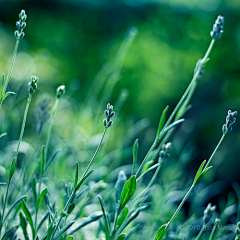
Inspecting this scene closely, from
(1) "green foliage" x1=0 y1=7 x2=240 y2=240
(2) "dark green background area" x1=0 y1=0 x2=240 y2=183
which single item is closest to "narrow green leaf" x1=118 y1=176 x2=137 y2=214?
(1) "green foliage" x1=0 y1=7 x2=240 y2=240

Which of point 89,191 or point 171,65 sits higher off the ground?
point 171,65

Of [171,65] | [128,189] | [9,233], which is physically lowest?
[9,233]

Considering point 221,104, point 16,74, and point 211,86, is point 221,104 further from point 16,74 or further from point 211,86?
point 16,74

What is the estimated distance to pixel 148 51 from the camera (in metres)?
1.99

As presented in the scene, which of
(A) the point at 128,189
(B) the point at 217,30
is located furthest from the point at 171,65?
(A) the point at 128,189

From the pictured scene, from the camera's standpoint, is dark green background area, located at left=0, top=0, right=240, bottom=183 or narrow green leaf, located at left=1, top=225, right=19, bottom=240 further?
dark green background area, located at left=0, top=0, right=240, bottom=183

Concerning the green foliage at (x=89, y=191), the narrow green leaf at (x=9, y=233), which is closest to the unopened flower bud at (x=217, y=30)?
the green foliage at (x=89, y=191)

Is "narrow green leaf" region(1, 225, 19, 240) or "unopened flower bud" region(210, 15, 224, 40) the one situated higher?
"unopened flower bud" region(210, 15, 224, 40)

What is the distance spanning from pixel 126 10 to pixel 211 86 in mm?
970

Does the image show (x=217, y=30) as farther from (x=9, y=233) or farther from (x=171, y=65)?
(x=171, y=65)

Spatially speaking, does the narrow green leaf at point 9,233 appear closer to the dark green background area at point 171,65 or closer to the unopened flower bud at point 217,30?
the unopened flower bud at point 217,30

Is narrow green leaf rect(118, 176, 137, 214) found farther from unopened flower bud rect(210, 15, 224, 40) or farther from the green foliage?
unopened flower bud rect(210, 15, 224, 40)

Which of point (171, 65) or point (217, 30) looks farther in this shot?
point (171, 65)

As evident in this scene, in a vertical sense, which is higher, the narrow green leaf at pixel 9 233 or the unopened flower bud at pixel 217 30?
the unopened flower bud at pixel 217 30
